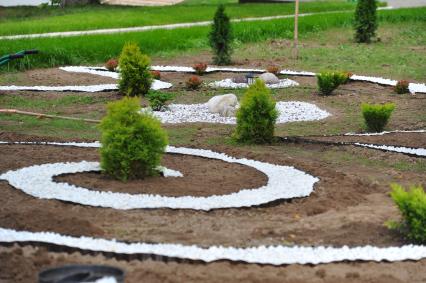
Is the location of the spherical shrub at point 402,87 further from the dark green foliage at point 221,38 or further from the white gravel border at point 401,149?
the dark green foliage at point 221,38

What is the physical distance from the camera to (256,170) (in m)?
Result: 9.81

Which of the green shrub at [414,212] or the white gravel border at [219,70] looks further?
the white gravel border at [219,70]

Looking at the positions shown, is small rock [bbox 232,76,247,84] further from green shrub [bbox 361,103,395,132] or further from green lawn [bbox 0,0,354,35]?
green lawn [bbox 0,0,354,35]

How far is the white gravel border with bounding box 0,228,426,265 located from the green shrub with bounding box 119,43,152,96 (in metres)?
8.83

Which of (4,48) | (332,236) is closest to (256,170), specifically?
(332,236)

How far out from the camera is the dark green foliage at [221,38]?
20672 mm

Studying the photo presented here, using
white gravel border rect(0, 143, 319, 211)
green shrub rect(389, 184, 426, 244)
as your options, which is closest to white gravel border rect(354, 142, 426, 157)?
white gravel border rect(0, 143, 319, 211)

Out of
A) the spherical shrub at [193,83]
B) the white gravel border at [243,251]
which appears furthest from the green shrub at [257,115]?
the spherical shrub at [193,83]

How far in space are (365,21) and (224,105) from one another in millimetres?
11587

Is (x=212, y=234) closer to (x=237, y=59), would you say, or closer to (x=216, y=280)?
(x=216, y=280)

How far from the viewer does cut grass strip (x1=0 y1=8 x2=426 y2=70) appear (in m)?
20.2

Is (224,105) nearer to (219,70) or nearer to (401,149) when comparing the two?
(401,149)

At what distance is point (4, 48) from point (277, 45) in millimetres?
7209

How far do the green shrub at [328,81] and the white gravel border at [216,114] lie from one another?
3.26 ft
